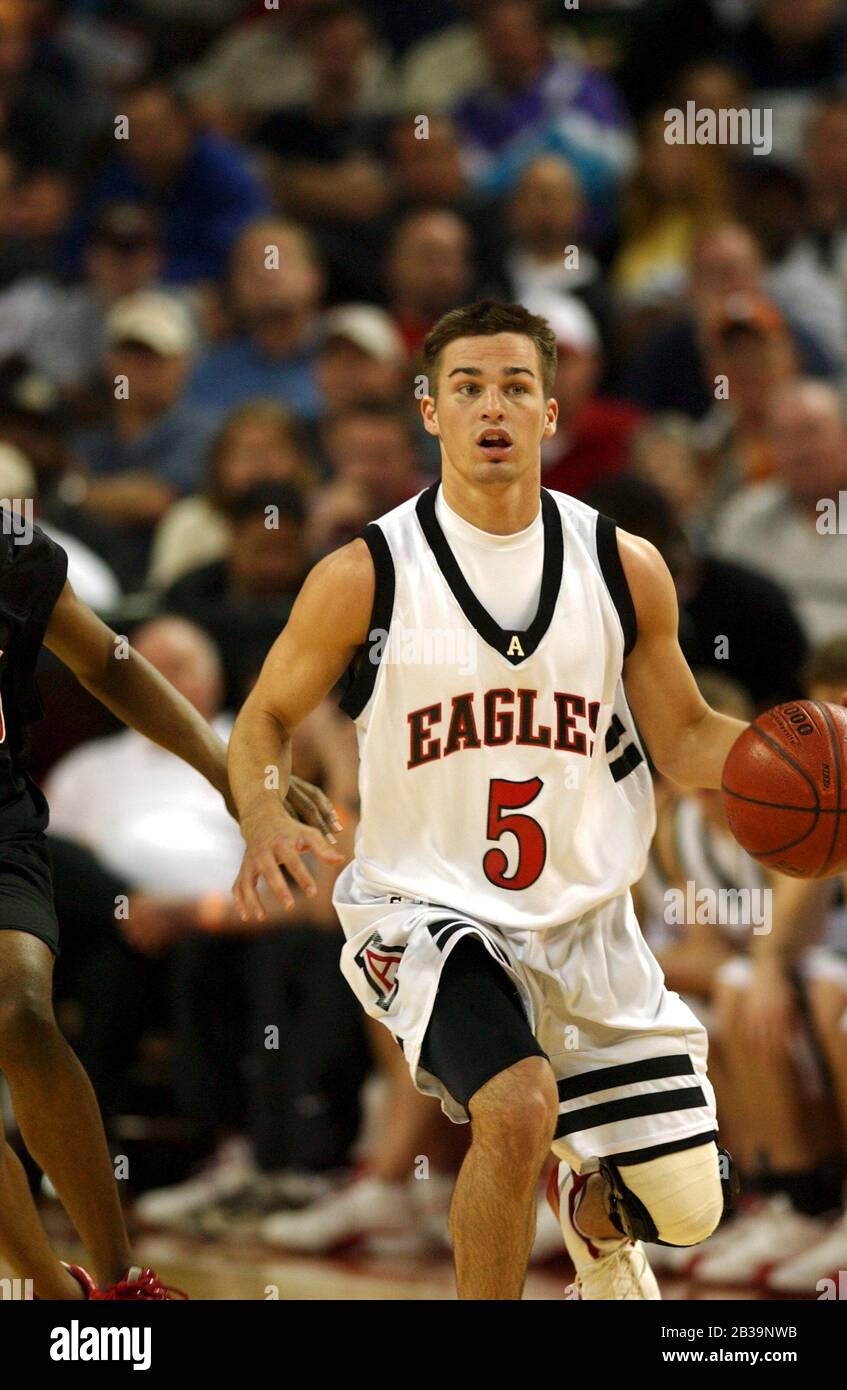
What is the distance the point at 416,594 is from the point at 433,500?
1.02ft

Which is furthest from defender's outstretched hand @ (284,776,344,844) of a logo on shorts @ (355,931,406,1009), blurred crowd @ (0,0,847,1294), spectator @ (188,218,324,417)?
spectator @ (188,218,324,417)

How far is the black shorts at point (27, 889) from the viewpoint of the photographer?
452 cm

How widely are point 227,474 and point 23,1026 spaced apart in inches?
189

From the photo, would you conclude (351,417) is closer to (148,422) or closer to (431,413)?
(148,422)

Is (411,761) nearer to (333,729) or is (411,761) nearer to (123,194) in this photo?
(333,729)

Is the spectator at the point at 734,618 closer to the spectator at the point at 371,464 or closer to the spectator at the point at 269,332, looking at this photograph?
the spectator at the point at 371,464

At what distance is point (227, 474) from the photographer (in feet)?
29.1

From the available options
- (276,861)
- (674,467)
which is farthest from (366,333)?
(276,861)

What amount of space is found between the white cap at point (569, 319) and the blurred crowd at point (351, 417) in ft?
0.13

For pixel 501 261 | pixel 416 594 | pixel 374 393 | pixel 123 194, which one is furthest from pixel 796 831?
pixel 123 194

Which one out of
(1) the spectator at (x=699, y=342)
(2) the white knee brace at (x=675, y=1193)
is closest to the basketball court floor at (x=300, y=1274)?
(2) the white knee brace at (x=675, y=1193)

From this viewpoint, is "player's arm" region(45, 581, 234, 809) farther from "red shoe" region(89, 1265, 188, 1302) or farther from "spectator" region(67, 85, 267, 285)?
"spectator" region(67, 85, 267, 285)

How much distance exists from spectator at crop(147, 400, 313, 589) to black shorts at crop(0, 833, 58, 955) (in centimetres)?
411
